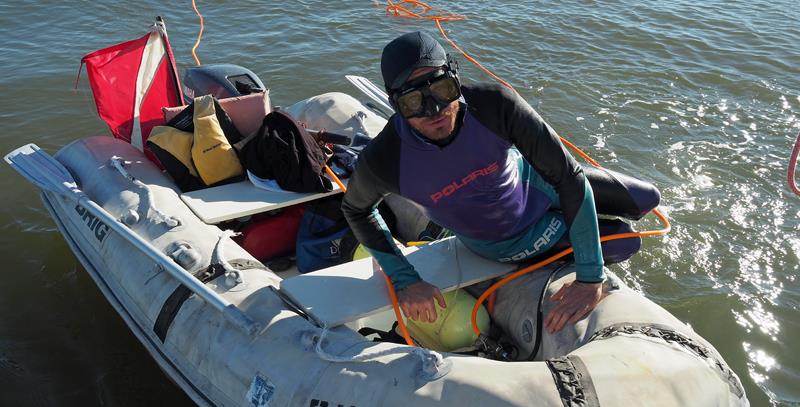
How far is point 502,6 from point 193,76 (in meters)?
6.47

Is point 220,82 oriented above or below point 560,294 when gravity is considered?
above

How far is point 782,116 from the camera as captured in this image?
6.82 meters

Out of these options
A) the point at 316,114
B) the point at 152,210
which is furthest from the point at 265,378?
the point at 316,114

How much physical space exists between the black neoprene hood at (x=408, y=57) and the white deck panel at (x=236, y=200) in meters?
1.72

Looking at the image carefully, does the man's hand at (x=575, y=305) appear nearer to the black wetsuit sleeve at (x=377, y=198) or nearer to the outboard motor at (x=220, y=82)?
the black wetsuit sleeve at (x=377, y=198)

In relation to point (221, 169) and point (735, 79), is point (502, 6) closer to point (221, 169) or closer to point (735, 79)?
point (735, 79)

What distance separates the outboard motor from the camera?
499 centimetres

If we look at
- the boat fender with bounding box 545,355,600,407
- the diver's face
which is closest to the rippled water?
the boat fender with bounding box 545,355,600,407

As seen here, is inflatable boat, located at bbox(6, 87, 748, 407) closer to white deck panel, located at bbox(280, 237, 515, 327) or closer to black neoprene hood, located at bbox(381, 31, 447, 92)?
white deck panel, located at bbox(280, 237, 515, 327)

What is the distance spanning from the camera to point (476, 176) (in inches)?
110

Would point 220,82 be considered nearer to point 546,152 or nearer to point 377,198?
point 377,198

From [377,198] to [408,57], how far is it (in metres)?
0.69

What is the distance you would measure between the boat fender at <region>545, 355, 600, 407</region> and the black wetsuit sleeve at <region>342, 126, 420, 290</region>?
80 centimetres

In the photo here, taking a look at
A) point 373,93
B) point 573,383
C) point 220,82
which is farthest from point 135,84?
point 573,383
